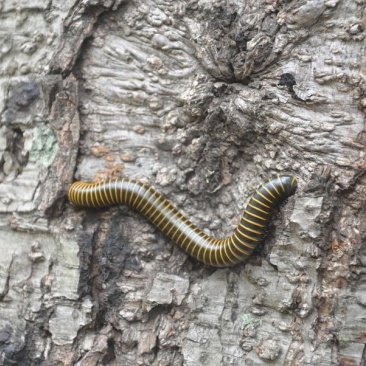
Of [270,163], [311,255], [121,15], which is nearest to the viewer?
[311,255]

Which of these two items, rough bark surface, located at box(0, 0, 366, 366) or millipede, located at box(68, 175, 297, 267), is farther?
millipede, located at box(68, 175, 297, 267)

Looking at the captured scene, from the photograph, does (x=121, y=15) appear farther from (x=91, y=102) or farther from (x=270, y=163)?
(x=270, y=163)

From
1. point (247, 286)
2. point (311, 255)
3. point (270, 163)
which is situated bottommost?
point (247, 286)

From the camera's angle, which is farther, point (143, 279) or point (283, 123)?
point (143, 279)

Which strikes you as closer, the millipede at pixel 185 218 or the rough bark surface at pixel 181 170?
the rough bark surface at pixel 181 170

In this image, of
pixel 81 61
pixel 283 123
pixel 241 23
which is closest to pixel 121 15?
pixel 81 61
